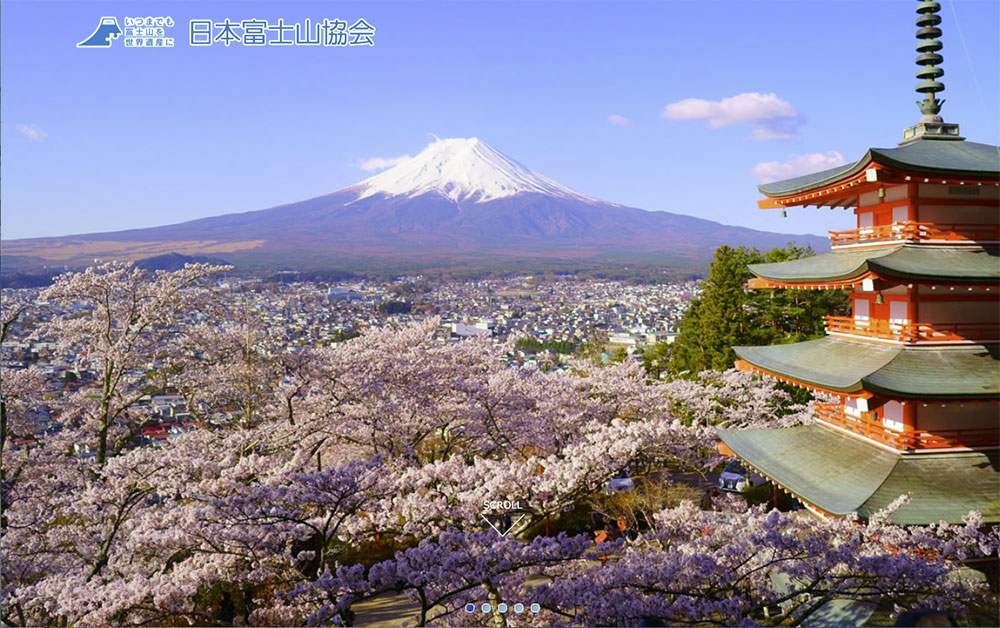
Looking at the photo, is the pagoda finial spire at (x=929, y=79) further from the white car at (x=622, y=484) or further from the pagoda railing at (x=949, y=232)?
the white car at (x=622, y=484)

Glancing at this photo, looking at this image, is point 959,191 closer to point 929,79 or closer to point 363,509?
point 929,79

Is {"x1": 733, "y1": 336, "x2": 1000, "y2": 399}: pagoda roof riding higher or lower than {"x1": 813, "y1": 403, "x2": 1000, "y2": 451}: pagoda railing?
higher

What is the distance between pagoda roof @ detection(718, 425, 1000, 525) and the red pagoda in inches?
0.5

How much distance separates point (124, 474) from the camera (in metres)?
7.09

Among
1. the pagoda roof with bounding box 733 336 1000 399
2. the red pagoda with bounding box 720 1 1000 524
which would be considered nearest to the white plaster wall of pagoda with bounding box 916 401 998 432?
the red pagoda with bounding box 720 1 1000 524

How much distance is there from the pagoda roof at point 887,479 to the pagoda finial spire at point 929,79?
414cm

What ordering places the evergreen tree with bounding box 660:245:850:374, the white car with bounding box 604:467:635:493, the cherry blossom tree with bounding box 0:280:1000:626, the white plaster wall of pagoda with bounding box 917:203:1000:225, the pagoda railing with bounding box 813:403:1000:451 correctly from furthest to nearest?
1. the evergreen tree with bounding box 660:245:850:374
2. the white car with bounding box 604:467:635:493
3. the white plaster wall of pagoda with bounding box 917:203:1000:225
4. the pagoda railing with bounding box 813:403:1000:451
5. the cherry blossom tree with bounding box 0:280:1000:626

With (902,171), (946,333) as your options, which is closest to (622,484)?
(946,333)

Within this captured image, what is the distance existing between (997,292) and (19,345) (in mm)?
17222

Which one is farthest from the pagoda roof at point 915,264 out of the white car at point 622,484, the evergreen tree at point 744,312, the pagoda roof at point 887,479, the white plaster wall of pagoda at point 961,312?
the evergreen tree at point 744,312

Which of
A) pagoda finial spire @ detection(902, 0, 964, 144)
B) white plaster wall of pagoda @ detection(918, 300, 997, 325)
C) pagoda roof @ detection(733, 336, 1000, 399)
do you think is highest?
pagoda finial spire @ detection(902, 0, 964, 144)

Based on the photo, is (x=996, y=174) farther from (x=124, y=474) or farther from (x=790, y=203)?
(x=124, y=474)

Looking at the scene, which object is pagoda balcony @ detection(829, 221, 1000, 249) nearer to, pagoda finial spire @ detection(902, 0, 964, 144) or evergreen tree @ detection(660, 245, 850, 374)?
pagoda finial spire @ detection(902, 0, 964, 144)

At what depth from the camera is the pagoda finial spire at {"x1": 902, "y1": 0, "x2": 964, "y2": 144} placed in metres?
7.12
